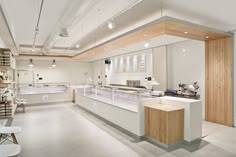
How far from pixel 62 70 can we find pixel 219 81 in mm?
9386

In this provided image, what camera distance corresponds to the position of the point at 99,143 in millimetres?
3656

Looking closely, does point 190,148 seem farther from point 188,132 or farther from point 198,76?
point 198,76

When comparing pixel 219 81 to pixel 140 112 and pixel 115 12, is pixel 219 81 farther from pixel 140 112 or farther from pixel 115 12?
pixel 115 12

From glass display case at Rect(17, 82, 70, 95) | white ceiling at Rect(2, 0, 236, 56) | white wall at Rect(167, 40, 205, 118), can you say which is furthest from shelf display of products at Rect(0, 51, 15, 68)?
white wall at Rect(167, 40, 205, 118)

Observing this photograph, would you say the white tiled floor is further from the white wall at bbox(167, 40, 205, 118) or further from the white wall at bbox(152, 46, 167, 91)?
the white wall at bbox(152, 46, 167, 91)

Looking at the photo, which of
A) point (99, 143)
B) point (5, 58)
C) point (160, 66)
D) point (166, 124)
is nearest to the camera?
point (166, 124)

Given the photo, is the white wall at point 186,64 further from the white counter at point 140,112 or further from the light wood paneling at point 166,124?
the light wood paneling at point 166,124

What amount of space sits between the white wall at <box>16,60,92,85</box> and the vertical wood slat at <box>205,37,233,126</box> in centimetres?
874

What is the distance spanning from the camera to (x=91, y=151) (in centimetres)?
326

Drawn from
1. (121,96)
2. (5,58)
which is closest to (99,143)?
(121,96)

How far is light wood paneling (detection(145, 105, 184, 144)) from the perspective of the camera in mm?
3293

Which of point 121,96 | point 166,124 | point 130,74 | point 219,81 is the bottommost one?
point 166,124

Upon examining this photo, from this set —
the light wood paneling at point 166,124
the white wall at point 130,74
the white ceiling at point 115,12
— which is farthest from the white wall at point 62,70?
the light wood paneling at point 166,124

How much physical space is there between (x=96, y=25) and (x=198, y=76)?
3671 millimetres
